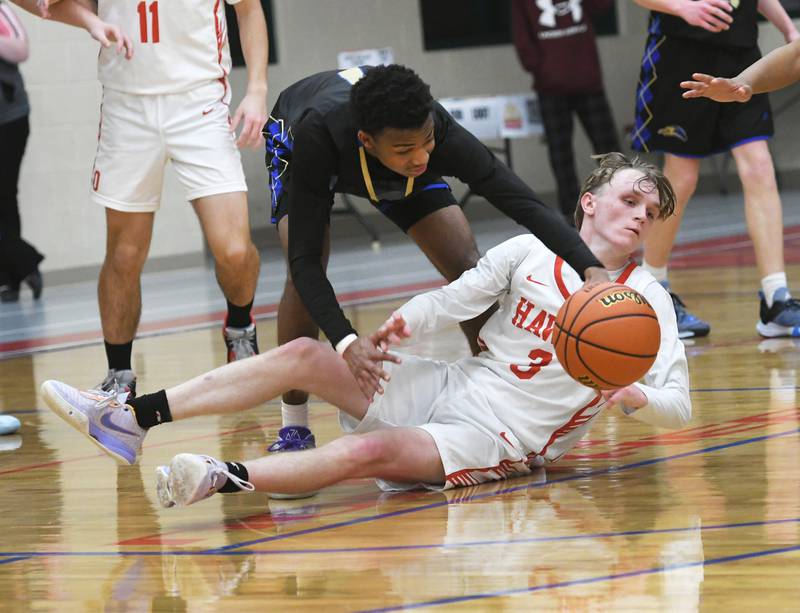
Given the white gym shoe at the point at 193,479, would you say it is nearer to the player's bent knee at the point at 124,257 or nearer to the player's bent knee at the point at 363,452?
the player's bent knee at the point at 363,452

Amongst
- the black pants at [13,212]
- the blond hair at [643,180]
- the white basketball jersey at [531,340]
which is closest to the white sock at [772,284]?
the blond hair at [643,180]

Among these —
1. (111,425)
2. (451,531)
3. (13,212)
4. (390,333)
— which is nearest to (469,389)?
(390,333)

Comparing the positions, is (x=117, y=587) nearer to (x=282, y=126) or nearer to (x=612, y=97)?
(x=282, y=126)

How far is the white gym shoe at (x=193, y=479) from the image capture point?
322cm

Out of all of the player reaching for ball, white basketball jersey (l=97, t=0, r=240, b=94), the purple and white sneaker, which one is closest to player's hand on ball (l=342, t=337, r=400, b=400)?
the player reaching for ball

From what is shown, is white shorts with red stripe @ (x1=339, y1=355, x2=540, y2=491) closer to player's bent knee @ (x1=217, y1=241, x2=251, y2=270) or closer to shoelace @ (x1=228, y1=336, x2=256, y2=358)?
player's bent knee @ (x1=217, y1=241, x2=251, y2=270)

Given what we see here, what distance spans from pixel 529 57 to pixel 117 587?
9657 mm

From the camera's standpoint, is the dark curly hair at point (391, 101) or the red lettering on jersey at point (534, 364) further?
the red lettering on jersey at point (534, 364)

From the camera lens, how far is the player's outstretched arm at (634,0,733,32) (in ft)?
18.1

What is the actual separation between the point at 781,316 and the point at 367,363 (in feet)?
8.85

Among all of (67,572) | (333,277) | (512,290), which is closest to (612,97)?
(333,277)

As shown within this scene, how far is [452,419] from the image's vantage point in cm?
366

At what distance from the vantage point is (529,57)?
12094mm

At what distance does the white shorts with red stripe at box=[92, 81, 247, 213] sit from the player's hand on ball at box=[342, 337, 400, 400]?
5.53ft
